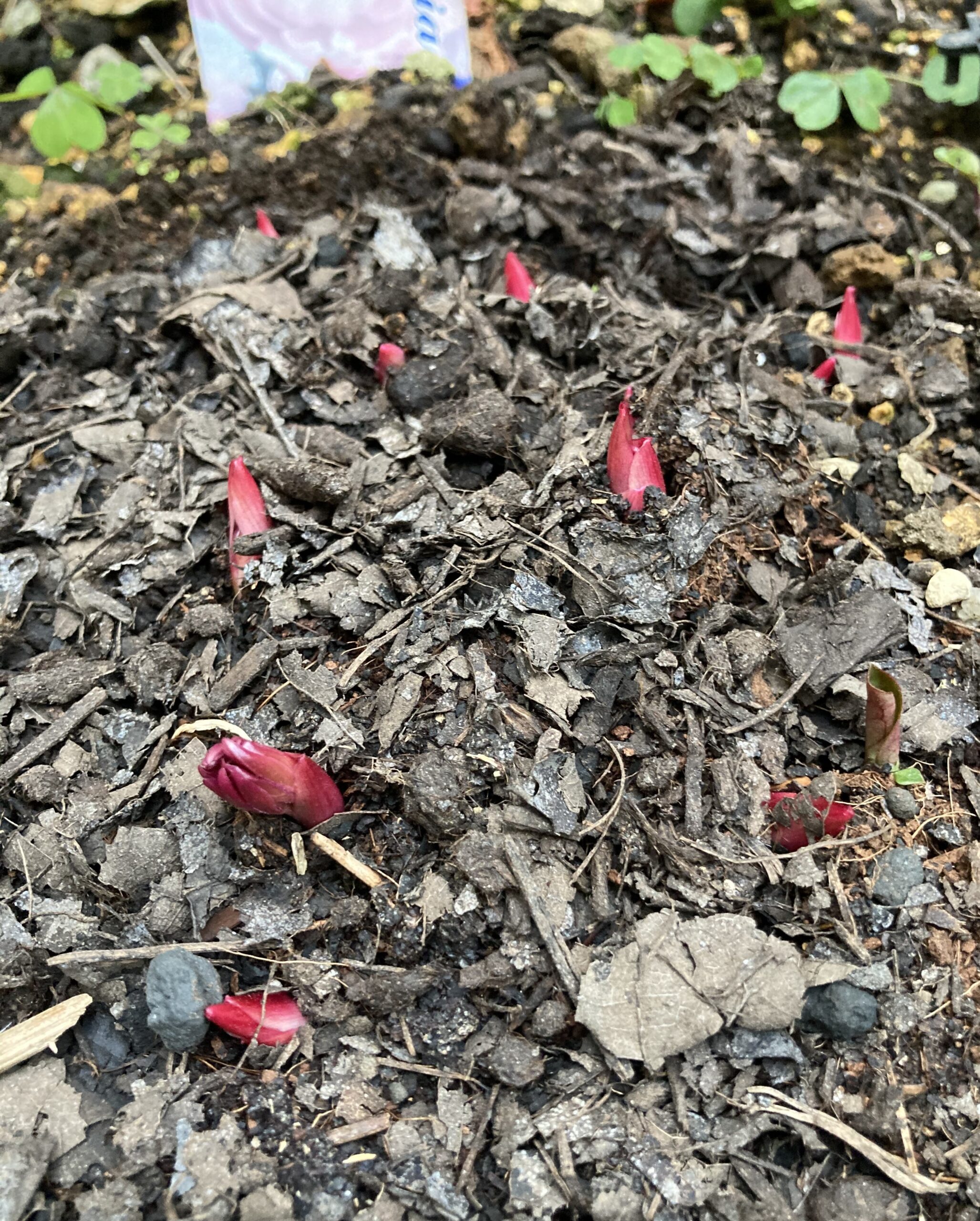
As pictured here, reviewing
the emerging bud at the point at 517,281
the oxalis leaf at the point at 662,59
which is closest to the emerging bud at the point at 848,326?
the emerging bud at the point at 517,281

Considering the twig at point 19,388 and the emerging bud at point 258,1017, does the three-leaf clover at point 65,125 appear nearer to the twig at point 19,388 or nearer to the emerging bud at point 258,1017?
the twig at point 19,388

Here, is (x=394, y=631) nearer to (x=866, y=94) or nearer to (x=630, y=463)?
(x=630, y=463)

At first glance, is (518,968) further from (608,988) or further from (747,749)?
(747,749)

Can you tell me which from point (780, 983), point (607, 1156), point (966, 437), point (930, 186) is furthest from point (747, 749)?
point (930, 186)

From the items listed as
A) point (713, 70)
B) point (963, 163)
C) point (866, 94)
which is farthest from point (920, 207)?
point (713, 70)

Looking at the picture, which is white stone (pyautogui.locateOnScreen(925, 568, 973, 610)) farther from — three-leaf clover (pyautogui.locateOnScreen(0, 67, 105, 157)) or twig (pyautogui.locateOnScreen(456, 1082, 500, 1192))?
three-leaf clover (pyautogui.locateOnScreen(0, 67, 105, 157))

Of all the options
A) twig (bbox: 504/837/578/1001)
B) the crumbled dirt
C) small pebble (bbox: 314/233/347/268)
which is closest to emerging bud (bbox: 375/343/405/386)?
the crumbled dirt
